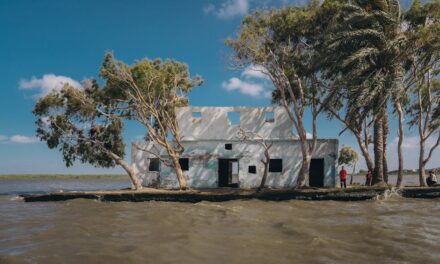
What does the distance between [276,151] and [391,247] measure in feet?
53.9

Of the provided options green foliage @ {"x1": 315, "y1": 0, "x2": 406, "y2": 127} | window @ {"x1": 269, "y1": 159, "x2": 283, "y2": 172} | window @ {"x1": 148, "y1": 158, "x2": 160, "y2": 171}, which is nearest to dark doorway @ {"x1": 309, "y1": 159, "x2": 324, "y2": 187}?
window @ {"x1": 269, "y1": 159, "x2": 283, "y2": 172}

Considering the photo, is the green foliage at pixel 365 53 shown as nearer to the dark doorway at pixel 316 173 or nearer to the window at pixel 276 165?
the dark doorway at pixel 316 173

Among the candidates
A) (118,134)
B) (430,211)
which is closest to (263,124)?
(118,134)

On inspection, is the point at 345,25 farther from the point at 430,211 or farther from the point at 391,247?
the point at 391,247

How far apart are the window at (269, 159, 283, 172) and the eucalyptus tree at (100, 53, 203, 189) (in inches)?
232

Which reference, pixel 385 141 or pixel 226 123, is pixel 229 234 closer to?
pixel 226 123

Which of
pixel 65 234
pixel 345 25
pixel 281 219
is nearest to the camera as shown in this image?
pixel 65 234

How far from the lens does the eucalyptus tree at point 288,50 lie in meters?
22.2

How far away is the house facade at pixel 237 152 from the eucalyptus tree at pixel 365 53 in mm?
4804

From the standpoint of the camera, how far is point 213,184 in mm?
25609

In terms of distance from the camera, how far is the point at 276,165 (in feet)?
82.7

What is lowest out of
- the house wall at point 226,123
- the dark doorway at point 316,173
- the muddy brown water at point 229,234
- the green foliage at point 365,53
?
the muddy brown water at point 229,234

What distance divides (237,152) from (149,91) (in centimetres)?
706

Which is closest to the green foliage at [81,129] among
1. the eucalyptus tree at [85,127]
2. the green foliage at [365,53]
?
the eucalyptus tree at [85,127]
